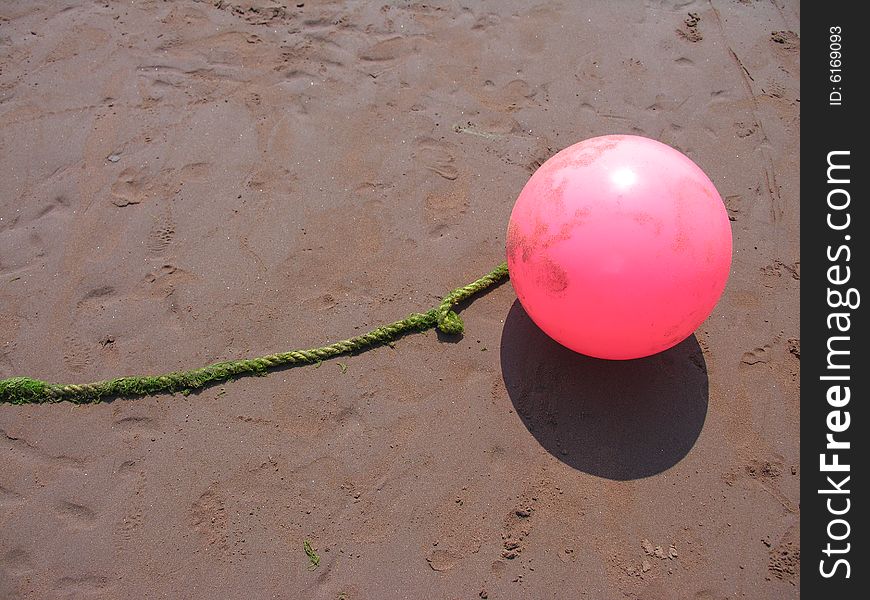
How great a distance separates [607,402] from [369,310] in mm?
1396

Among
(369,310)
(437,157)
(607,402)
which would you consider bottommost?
(607,402)

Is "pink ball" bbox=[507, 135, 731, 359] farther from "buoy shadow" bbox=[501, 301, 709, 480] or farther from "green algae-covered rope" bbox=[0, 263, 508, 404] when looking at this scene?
"green algae-covered rope" bbox=[0, 263, 508, 404]

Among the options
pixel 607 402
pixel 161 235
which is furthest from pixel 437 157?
pixel 607 402

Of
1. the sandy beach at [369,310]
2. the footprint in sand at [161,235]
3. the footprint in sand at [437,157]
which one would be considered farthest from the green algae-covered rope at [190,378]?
the footprint in sand at [437,157]

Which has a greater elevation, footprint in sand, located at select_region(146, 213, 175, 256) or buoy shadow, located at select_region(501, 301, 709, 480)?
footprint in sand, located at select_region(146, 213, 175, 256)

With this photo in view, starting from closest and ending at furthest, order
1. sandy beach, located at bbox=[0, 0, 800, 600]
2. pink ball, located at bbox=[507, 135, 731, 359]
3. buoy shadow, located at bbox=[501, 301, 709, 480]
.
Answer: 1. pink ball, located at bbox=[507, 135, 731, 359]
2. sandy beach, located at bbox=[0, 0, 800, 600]
3. buoy shadow, located at bbox=[501, 301, 709, 480]

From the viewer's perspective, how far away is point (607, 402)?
370 cm

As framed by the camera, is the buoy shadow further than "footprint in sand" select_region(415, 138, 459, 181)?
No
